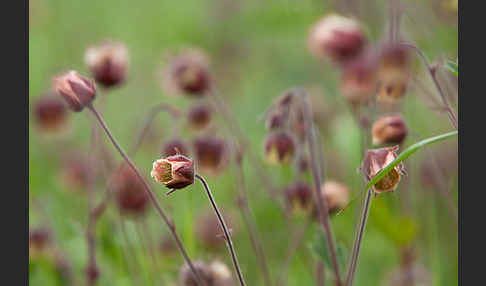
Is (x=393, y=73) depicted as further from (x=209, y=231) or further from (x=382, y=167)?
(x=209, y=231)

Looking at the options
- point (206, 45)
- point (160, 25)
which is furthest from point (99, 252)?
point (160, 25)

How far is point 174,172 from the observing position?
0.94 meters

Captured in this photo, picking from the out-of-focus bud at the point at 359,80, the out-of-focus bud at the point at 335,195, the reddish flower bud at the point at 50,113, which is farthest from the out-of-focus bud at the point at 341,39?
the reddish flower bud at the point at 50,113

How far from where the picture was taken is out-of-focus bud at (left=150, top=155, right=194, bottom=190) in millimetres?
941

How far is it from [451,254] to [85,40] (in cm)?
273

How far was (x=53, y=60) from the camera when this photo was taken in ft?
12.6

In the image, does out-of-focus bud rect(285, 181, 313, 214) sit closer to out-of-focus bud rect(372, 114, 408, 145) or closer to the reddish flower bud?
out-of-focus bud rect(372, 114, 408, 145)

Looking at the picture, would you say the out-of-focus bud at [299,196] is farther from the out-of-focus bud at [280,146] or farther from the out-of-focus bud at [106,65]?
the out-of-focus bud at [106,65]

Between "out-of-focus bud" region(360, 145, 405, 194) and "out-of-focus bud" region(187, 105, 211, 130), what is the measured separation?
0.81 m

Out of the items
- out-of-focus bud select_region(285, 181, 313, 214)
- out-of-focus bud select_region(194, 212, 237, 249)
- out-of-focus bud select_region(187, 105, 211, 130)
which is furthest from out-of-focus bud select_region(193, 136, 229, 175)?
out-of-focus bud select_region(194, 212, 237, 249)

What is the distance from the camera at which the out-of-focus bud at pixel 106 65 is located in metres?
1.54

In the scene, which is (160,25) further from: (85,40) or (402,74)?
(402,74)

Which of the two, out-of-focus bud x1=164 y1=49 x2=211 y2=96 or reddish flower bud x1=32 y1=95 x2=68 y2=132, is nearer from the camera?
out-of-focus bud x1=164 y1=49 x2=211 y2=96

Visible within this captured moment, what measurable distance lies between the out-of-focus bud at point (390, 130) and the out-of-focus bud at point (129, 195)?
66cm
